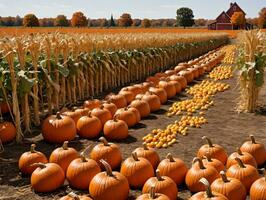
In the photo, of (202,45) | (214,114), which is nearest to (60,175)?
(214,114)

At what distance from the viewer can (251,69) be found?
1051 cm

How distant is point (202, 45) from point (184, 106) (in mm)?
24231

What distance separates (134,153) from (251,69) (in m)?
5.98

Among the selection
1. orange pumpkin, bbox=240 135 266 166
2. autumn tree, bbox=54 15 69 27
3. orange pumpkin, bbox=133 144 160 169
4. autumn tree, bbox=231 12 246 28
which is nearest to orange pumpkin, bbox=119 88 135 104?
orange pumpkin, bbox=133 144 160 169

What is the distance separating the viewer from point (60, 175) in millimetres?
5812

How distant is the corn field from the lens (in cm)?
841

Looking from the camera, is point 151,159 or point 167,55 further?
point 167,55

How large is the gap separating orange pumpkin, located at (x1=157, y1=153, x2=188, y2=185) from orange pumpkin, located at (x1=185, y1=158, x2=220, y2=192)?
0.66 ft

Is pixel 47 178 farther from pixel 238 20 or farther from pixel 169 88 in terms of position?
pixel 238 20

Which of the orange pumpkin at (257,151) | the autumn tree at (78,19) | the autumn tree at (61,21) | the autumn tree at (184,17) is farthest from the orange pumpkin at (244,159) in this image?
the autumn tree at (184,17)

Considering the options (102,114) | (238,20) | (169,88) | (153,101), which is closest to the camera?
(102,114)

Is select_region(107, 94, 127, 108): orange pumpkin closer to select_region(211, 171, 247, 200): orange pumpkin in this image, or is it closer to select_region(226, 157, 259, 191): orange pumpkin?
select_region(226, 157, 259, 191): orange pumpkin

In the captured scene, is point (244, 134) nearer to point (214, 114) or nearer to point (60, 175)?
point (214, 114)

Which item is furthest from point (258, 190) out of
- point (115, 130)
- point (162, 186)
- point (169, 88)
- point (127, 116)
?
point (169, 88)
